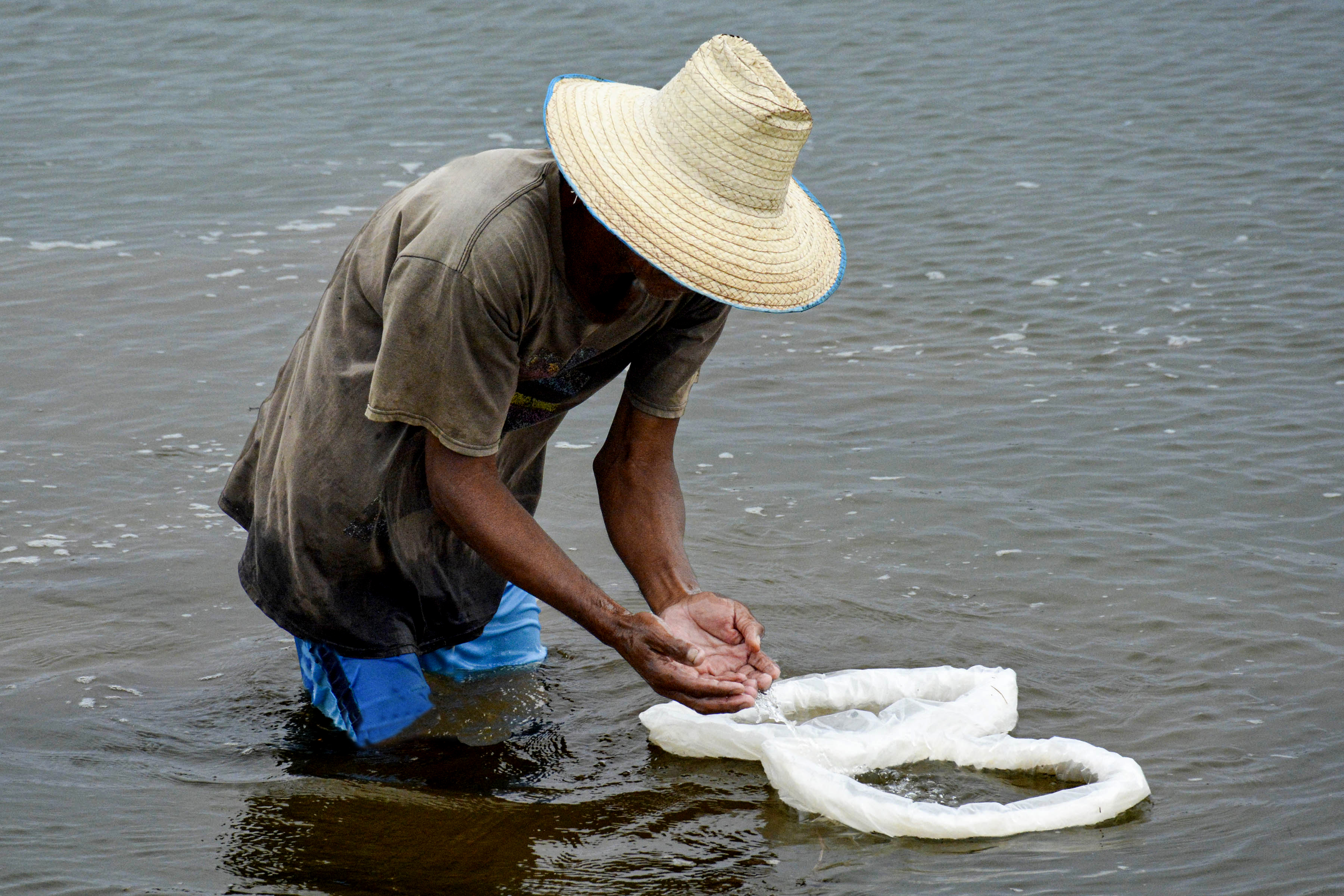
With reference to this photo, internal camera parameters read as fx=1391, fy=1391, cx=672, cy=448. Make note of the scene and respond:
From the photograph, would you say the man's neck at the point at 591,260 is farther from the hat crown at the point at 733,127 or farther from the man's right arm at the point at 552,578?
the man's right arm at the point at 552,578

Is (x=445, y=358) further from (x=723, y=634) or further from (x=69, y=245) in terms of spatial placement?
(x=69, y=245)

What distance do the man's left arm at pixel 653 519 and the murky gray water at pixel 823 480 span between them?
0.45 m

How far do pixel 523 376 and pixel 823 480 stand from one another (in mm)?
2540

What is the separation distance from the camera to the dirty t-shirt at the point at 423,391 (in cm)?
239

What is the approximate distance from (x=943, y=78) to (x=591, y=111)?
871cm

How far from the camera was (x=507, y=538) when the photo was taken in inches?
101

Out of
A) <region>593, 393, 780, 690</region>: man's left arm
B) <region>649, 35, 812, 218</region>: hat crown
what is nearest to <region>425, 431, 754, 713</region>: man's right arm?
Result: <region>593, 393, 780, 690</region>: man's left arm

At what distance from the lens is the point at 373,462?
2.75m

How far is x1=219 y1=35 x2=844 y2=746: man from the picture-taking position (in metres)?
2.36

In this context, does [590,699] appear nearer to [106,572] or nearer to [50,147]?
[106,572]

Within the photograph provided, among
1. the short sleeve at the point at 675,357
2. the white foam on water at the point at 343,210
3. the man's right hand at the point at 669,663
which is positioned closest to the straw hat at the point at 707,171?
the short sleeve at the point at 675,357

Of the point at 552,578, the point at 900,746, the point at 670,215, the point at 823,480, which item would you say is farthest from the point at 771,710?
the point at 823,480

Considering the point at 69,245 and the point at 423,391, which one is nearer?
the point at 423,391

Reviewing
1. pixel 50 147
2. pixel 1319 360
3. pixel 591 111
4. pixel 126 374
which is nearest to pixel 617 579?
pixel 591 111
